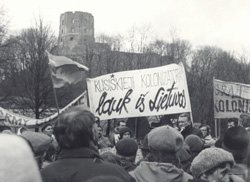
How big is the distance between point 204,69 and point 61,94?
25144 millimetres

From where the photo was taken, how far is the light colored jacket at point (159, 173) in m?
3.02

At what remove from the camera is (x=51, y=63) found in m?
10.9

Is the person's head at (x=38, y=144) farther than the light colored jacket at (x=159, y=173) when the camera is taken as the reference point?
Yes

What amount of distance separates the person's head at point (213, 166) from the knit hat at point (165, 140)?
0.22 metres

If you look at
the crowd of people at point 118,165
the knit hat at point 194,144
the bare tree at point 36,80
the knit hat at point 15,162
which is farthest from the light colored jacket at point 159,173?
the bare tree at point 36,80

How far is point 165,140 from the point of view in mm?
3135

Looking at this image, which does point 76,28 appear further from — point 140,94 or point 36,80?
point 140,94

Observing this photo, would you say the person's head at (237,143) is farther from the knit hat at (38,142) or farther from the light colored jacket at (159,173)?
the knit hat at (38,142)

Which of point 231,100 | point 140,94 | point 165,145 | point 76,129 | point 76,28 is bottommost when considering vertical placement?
point 231,100

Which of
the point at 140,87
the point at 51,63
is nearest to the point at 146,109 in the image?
the point at 140,87

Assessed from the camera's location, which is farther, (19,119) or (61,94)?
(61,94)

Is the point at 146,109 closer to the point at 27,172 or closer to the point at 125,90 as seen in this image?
the point at 125,90

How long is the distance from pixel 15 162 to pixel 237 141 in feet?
8.49

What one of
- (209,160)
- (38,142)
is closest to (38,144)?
(38,142)
